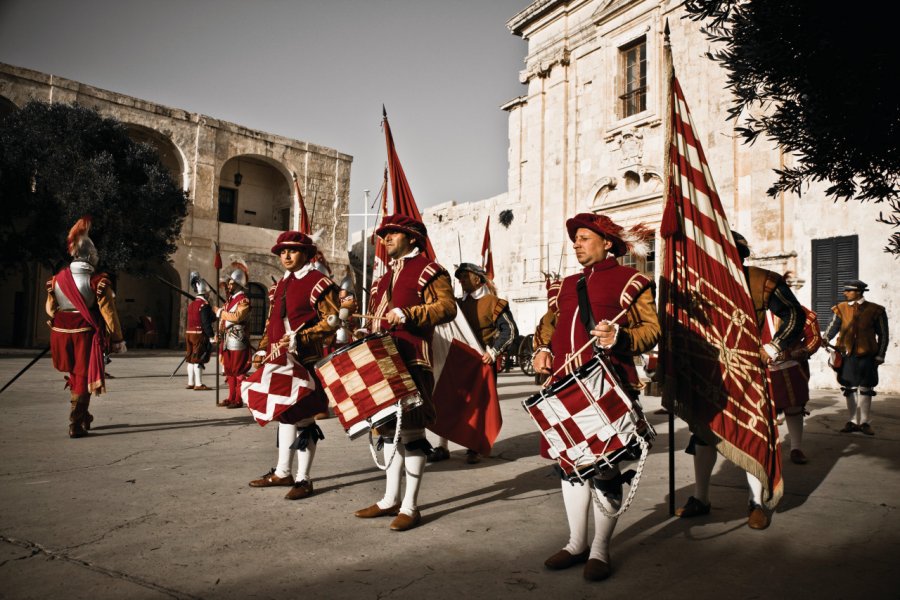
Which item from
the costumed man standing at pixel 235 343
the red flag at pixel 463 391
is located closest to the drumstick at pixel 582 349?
the red flag at pixel 463 391

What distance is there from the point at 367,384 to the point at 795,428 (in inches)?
165

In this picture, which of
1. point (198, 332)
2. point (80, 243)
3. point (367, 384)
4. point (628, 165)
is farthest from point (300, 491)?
point (628, 165)

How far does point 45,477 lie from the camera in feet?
14.7

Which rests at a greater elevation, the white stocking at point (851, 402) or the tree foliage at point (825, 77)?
the tree foliage at point (825, 77)

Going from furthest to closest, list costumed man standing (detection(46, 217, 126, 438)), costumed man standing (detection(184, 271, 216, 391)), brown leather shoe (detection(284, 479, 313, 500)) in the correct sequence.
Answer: costumed man standing (detection(184, 271, 216, 391)) < costumed man standing (detection(46, 217, 126, 438)) < brown leather shoe (detection(284, 479, 313, 500))

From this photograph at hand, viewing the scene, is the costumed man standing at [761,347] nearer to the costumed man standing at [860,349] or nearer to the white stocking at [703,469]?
the white stocking at [703,469]

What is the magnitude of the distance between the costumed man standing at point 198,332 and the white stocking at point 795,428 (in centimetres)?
876

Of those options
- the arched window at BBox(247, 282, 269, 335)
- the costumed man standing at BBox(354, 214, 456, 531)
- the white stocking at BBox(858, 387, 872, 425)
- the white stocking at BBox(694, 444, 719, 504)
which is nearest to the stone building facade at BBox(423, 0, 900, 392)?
Result: the white stocking at BBox(858, 387, 872, 425)

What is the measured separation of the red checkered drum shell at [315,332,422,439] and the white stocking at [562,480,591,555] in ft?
3.26

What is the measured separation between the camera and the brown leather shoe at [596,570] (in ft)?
9.07

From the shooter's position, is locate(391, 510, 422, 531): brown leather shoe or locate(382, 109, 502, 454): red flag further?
locate(382, 109, 502, 454): red flag

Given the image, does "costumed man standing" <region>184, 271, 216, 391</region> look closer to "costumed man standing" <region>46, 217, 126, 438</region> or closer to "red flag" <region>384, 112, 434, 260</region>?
"costumed man standing" <region>46, 217, 126, 438</region>

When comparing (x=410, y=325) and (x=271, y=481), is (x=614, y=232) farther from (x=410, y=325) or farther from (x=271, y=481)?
(x=271, y=481)

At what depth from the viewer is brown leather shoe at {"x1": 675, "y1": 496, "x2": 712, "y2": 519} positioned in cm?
375
